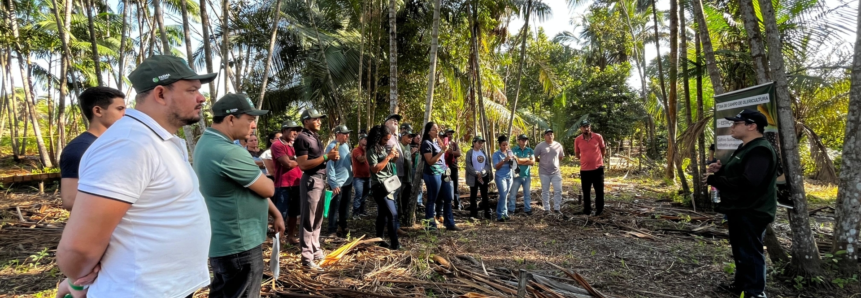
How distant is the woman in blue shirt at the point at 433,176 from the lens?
19.5 feet

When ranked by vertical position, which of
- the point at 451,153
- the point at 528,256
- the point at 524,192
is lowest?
the point at 528,256

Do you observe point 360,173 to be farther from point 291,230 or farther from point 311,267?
point 311,267

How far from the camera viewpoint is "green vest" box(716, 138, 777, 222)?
11.0ft

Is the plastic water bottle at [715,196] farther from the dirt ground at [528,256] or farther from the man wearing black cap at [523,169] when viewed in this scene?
the man wearing black cap at [523,169]

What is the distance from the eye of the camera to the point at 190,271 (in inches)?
61.4

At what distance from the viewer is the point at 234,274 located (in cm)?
229

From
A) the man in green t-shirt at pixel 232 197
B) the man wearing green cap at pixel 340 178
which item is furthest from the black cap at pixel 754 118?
the man wearing green cap at pixel 340 178

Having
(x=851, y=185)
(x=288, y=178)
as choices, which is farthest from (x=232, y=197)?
A: (x=851, y=185)

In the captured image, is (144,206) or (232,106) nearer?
(144,206)

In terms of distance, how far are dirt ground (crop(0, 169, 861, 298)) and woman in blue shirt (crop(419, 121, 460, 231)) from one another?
31 cm

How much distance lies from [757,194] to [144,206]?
13.9ft

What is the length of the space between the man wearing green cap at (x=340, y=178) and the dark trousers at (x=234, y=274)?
3182 mm

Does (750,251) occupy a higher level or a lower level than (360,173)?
lower

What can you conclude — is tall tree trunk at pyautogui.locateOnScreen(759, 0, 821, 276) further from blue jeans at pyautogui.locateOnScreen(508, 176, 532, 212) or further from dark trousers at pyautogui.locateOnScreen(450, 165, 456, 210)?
dark trousers at pyautogui.locateOnScreen(450, 165, 456, 210)
